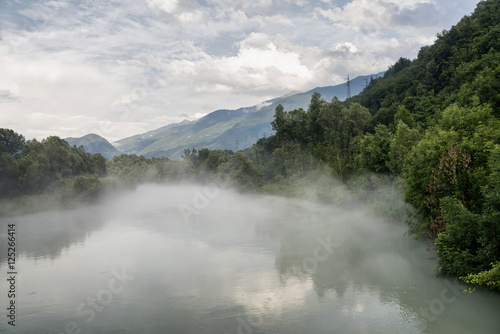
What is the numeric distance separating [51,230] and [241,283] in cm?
3538

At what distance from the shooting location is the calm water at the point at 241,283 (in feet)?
61.9

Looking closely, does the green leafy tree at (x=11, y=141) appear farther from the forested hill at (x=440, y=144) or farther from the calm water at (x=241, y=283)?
the forested hill at (x=440, y=144)

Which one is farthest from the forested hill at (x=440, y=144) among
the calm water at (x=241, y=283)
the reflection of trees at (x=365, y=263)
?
the calm water at (x=241, y=283)

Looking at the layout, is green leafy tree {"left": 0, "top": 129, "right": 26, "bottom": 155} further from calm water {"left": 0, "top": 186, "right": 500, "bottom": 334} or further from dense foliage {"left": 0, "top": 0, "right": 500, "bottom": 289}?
calm water {"left": 0, "top": 186, "right": 500, "bottom": 334}

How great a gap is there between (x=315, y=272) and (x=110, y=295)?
46.4ft

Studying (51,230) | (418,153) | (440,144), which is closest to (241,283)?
(418,153)

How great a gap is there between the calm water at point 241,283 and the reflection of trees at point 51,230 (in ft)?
0.99

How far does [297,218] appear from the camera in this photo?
53.9 meters

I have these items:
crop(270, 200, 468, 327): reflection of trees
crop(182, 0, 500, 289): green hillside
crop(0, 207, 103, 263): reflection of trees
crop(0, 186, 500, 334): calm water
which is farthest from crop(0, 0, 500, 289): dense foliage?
crop(0, 207, 103, 263): reflection of trees

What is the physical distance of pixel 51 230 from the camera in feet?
163

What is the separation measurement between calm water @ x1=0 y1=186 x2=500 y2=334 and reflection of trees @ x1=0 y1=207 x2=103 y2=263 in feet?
0.99

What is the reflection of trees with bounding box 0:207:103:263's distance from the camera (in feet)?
124

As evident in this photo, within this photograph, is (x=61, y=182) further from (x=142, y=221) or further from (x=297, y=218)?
(x=297, y=218)

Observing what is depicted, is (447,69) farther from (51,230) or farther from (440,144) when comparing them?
(51,230)
